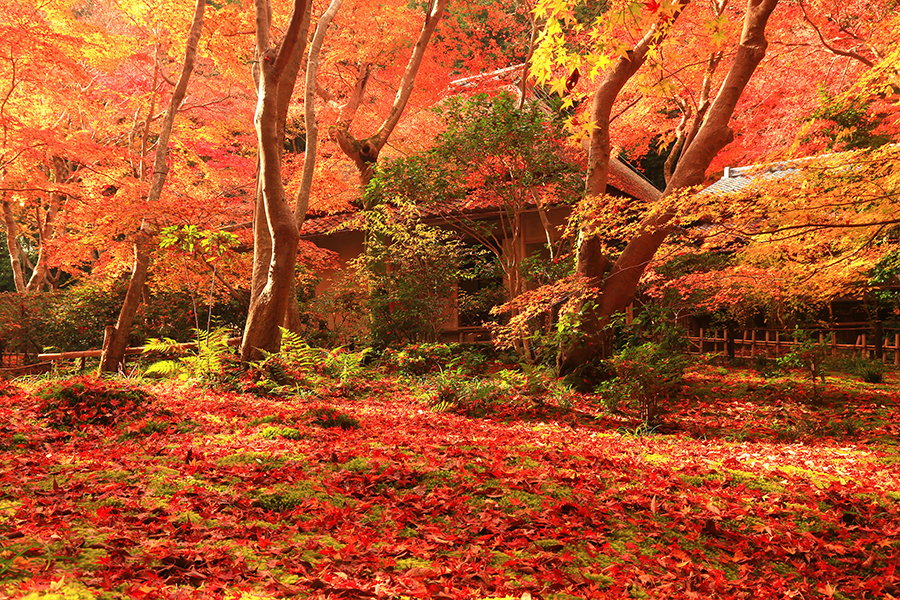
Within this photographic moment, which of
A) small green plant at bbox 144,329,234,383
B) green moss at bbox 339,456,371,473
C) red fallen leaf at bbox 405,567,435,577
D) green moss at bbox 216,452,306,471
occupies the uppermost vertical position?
small green plant at bbox 144,329,234,383

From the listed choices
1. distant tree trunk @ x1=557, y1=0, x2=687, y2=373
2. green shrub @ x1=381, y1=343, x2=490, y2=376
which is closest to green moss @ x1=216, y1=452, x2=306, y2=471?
distant tree trunk @ x1=557, y1=0, x2=687, y2=373

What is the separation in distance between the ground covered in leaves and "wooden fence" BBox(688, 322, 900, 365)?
5889 millimetres

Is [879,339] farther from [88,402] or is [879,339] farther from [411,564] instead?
[88,402]

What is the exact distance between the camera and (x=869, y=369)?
10.3 metres

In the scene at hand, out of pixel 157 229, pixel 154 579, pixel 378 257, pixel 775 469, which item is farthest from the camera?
pixel 378 257

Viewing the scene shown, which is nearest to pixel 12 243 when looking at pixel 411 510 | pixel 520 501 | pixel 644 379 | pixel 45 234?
pixel 45 234

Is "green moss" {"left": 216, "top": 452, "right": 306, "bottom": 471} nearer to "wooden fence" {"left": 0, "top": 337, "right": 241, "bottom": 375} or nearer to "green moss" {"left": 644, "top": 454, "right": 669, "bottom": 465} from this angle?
"green moss" {"left": 644, "top": 454, "right": 669, "bottom": 465}

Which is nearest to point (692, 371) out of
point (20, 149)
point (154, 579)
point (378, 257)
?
point (378, 257)

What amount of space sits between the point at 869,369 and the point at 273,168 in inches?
398

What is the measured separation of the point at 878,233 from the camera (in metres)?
6.75

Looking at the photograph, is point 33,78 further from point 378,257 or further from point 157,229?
point 378,257

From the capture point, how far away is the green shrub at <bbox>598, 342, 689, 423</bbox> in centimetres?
732

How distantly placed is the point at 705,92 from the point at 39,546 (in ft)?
38.8

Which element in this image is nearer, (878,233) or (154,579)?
(154,579)
